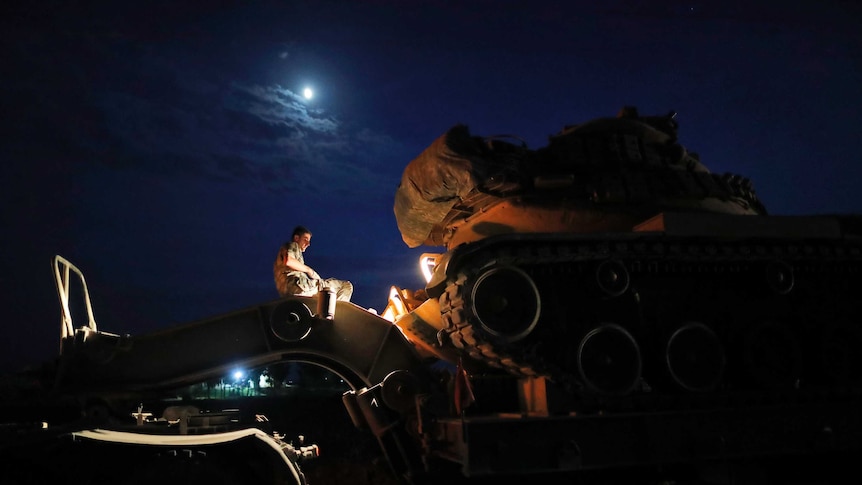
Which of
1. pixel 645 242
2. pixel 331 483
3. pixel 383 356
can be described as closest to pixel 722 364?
pixel 645 242

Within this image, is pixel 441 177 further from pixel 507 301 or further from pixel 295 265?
pixel 507 301

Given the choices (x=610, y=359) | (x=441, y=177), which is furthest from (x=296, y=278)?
(x=610, y=359)

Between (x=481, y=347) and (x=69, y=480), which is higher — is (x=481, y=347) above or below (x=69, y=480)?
above

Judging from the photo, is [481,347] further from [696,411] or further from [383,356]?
[696,411]

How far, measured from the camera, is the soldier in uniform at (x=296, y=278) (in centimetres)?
668

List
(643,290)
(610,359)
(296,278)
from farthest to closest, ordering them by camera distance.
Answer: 1. (296,278)
2. (643,290)
3. (610,359)

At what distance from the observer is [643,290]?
6.00 m

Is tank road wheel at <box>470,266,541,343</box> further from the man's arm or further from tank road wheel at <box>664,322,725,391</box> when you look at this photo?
the man's arm

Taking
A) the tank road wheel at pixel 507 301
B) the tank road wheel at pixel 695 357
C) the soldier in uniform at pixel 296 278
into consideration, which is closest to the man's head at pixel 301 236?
the soldier in uniform at pixel 296 278

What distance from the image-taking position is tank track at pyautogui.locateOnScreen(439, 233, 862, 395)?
17.3 feet

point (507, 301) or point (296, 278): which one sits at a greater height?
point (296, 278)

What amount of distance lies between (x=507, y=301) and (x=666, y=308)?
1.80m

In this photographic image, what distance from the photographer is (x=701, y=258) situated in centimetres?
570

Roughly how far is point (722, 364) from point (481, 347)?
7.82 ft
